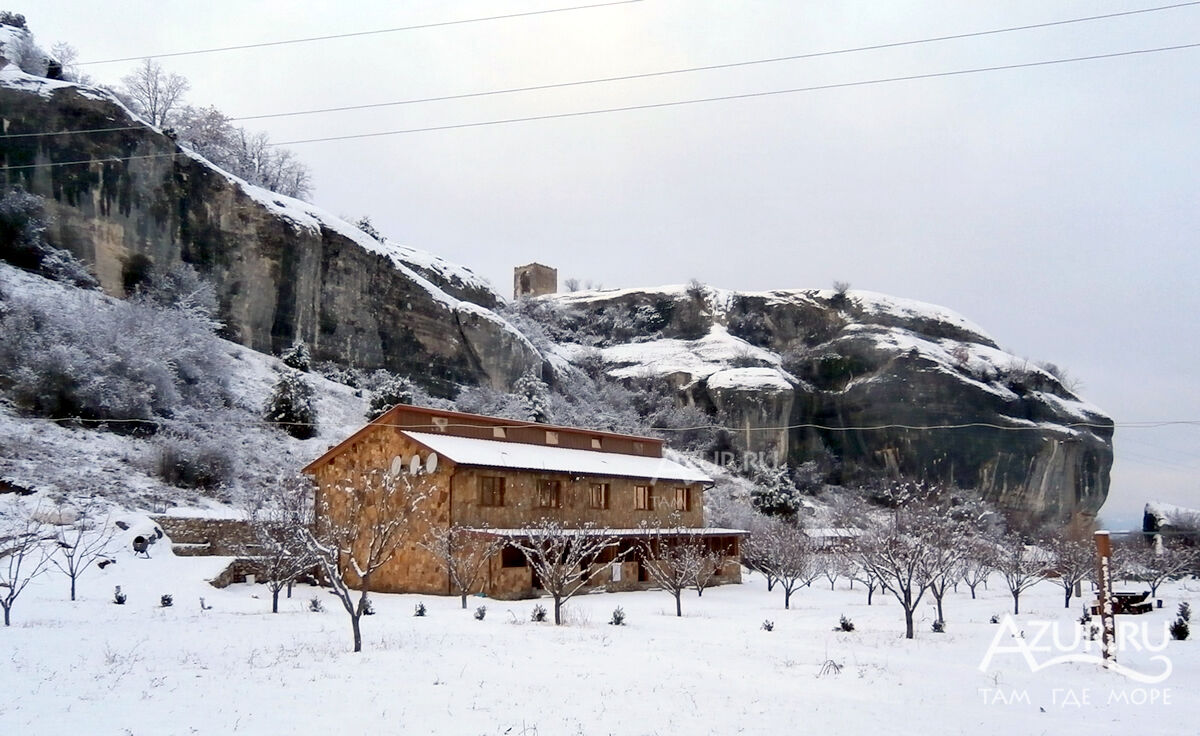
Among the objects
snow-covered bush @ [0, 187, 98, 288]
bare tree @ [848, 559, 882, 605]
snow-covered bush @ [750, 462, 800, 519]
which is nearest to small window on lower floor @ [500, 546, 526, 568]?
bare tree @ [848, 559, 882, 605]

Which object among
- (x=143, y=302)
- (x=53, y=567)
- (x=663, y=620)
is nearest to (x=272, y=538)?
(x=53, y=567)

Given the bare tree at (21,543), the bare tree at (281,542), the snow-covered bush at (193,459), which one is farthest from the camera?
the snow-covered bush at (193,459)

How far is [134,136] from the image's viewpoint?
4162 cm

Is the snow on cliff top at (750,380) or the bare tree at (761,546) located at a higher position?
the snow on cliff top at (750,380)

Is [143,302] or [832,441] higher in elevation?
[143,302]

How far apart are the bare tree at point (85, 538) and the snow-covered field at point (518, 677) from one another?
2.36 ft

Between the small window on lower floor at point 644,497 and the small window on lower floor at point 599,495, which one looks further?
the small window on lower floor at point 644,497

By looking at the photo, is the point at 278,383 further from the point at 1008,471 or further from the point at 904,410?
the point at 1008,471

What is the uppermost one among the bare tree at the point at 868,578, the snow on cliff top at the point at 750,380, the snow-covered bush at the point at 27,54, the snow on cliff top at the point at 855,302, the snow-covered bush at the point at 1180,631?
the snow-covered bush at the point at 27,54

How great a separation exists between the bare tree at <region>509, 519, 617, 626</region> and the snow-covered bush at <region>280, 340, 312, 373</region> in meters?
21.4

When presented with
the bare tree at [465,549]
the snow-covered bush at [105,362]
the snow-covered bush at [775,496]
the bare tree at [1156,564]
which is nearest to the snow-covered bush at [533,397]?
the snow-covered bush at [775,496]

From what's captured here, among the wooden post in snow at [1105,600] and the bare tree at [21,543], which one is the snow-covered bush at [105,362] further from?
the wooden post in snow at [1105,600]

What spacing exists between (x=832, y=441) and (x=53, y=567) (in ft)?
194

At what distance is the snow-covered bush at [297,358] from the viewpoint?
149 ft
